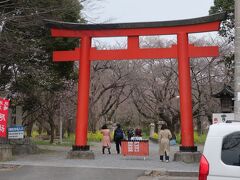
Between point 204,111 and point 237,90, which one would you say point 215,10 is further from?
point 204,111

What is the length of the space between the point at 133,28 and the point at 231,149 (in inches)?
573

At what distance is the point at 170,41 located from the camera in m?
45.1

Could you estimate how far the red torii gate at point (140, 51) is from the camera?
1909cm

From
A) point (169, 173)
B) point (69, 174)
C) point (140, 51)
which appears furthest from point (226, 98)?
point (69, 174)

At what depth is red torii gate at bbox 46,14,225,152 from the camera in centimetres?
1909

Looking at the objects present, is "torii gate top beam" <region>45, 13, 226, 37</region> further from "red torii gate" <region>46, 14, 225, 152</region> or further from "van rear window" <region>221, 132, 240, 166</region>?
"van rear window" <region>221, 132, 240, 166</region>

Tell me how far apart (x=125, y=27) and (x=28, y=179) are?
936cm

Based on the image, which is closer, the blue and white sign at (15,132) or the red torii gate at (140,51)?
the red torii gate at (140,51)

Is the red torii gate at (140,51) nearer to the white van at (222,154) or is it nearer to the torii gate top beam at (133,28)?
the torii gate top beam at (133,28)

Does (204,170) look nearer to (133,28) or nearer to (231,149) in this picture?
(231,149)

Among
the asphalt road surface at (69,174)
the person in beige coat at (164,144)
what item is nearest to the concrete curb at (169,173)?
the asphalt road surface at (69,174)

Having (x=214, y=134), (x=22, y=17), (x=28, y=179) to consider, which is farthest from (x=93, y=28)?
(x=214, y=134)

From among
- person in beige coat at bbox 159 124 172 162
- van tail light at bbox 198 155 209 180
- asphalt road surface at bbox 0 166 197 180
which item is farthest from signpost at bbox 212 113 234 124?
van tail light at bbox 198 155 209 180

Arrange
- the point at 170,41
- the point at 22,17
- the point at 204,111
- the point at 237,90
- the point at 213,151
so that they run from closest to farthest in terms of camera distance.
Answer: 1. the point at 213,151
2. the point at 237,90
3. the point at 22,17
4. the point at 204,111
5. the point at 170,41
